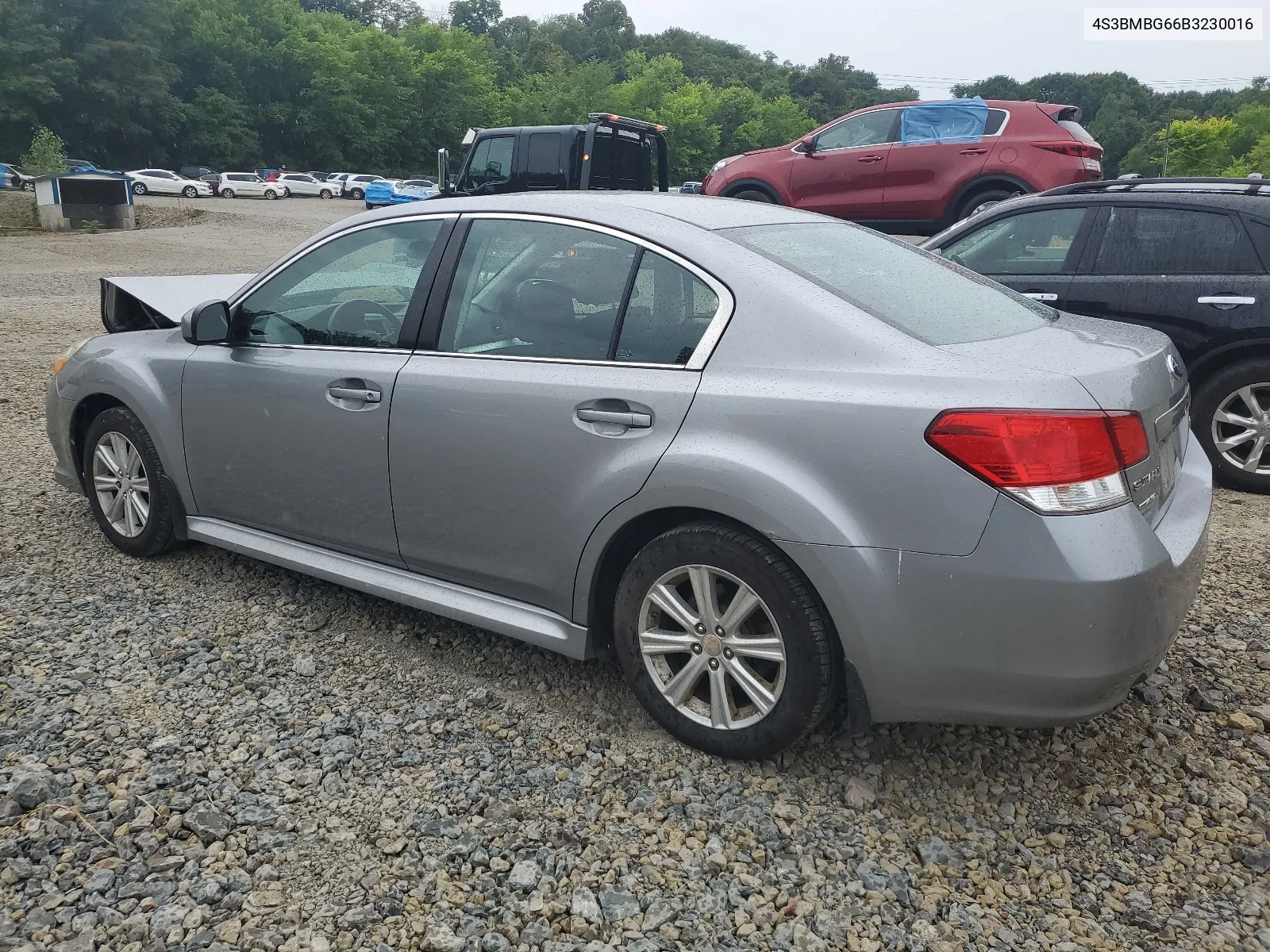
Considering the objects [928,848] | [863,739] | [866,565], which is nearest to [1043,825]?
[928,848]

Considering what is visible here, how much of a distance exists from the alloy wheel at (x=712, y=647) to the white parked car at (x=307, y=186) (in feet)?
188

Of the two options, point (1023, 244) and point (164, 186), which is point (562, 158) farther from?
point (164, 186)

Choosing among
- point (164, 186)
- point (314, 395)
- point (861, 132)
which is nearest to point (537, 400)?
point (314, 395)

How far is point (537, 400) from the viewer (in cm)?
304

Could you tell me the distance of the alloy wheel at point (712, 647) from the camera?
9.02 feet

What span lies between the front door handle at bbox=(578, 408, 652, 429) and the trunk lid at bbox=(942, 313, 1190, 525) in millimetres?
825

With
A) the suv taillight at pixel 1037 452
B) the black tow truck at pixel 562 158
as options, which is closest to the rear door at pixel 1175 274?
the suv taillight at pixel 1037 452

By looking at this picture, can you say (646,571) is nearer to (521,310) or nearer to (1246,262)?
(521,310)

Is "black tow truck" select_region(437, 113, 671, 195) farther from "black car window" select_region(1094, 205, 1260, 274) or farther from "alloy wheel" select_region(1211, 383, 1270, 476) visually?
"alloy wheel" select_region(1211, 383, 1270, 476)

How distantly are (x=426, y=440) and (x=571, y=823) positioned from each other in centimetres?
129

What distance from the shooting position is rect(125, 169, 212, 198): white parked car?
50031 mm

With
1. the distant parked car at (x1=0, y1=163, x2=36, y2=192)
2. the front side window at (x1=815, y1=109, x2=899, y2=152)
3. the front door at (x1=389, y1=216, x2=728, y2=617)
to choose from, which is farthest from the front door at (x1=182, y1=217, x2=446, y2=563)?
the distant parked car at (x1=0, y1=163, x2=36, y2=192)

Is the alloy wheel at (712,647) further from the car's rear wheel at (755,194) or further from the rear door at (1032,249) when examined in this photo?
the car's rear wheel at (755,194)

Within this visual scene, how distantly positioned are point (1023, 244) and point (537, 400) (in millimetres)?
4284
